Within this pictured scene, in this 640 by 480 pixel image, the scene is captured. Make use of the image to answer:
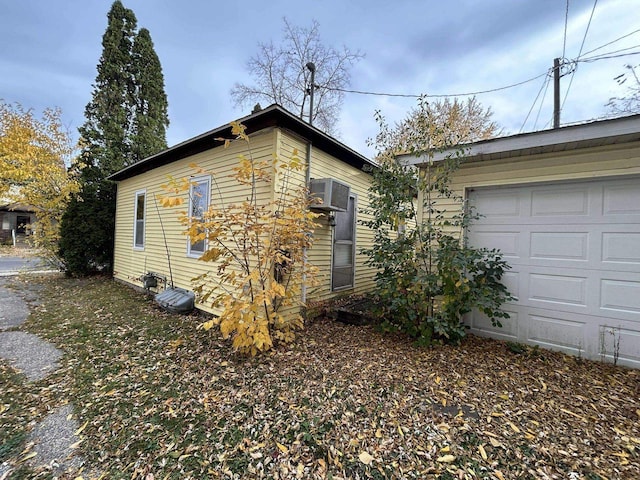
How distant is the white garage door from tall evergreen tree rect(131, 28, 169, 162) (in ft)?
43.8

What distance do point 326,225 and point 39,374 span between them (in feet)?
14.0

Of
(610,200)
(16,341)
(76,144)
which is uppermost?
(76,144)

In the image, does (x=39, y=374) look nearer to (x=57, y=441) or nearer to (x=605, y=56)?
(x=57, y=441)

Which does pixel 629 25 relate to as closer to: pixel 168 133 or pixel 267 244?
pixel 267 244

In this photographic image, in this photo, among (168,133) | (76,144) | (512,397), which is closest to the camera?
(512,397)

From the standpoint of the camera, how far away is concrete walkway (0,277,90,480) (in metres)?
1.92

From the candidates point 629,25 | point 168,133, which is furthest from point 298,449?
point 168,133

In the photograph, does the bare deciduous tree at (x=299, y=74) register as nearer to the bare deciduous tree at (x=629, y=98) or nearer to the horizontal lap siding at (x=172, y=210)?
the horizontal lap siding at (x=172, y=210)

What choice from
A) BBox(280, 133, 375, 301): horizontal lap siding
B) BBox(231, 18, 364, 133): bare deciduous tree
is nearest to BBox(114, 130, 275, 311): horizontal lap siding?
BBox(280, 133, 375, 301): horizontal lap siding

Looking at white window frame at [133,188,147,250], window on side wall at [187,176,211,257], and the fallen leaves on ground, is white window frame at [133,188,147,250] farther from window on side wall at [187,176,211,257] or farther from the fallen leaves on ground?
the fallen leaves on ground

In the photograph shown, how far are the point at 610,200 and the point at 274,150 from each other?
4.26 metres

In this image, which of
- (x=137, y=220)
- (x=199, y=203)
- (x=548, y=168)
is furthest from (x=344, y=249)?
(x=137, y=220)

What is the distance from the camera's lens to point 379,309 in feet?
13.4

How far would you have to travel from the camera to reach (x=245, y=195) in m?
4.49
